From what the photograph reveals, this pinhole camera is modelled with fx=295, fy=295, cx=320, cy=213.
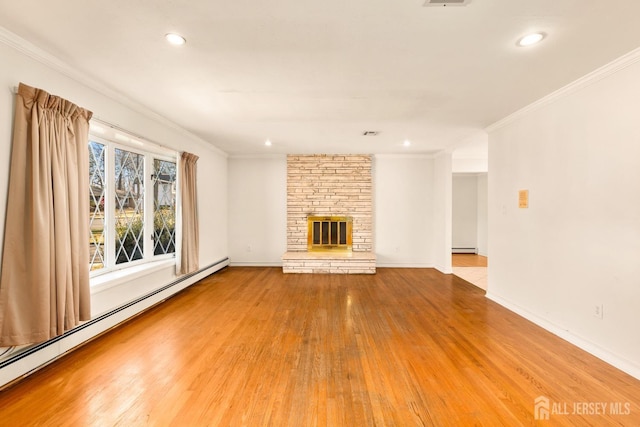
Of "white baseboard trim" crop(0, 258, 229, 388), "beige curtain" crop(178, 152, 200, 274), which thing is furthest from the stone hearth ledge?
"white baseboard trim" crop(0, 258, 229, 388)

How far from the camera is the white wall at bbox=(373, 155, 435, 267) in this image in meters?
6.46

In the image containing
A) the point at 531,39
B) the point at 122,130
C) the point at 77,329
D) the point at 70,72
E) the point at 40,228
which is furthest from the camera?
the point at 122,130

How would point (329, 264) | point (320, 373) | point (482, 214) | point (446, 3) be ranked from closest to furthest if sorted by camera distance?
point (446, 3) → point (320, 373) → point (329, 264) → point (482, 214)

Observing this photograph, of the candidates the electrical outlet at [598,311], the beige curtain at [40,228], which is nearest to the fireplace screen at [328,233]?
the electrical outlet at [598,311]

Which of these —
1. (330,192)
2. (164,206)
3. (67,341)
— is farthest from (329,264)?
(67,341)

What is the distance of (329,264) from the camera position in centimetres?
589

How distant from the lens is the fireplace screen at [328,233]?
21.0 ft

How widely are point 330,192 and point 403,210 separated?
1660mm

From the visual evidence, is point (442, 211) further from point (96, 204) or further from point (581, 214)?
point (96, 204)

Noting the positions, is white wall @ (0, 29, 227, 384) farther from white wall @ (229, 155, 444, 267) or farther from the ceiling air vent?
the ceiling air vent

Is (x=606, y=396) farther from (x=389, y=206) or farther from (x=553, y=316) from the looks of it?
(x=389, y=206)

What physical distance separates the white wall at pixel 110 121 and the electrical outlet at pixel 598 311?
15.1 ft

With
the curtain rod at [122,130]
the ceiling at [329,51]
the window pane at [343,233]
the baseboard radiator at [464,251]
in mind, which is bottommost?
the baseboard radiator at [464,251]

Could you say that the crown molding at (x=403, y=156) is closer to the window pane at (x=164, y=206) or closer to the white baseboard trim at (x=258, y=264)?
the white baseboard trim at (x=258, y=264)
